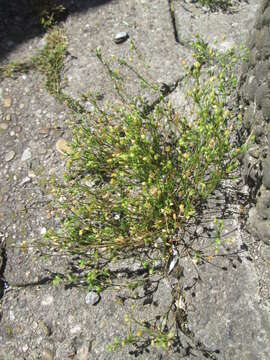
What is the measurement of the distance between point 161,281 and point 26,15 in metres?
2.67

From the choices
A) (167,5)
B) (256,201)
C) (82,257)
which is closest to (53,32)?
(167,5)

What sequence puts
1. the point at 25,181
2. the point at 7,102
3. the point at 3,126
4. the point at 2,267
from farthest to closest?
1. the point at 7,102
2. the point at 3,126
3. the point at 25,181
4. the point at 2,267

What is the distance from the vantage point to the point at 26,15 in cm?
360

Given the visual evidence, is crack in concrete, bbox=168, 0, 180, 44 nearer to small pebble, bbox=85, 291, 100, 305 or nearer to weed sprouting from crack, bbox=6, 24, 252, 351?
weed sprouting from crack, bbox=6, 24, 252, 351

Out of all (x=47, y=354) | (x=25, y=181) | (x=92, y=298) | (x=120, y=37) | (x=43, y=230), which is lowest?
(x=47, y=354)

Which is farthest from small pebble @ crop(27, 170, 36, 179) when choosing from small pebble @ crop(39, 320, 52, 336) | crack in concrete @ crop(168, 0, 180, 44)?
crack in concrete @ crop(168, 0, 180, 44)

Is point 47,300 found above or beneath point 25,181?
beneath

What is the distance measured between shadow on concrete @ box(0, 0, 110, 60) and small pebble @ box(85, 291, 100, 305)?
7.24 feet

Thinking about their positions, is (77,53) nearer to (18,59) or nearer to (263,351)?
(18,59)

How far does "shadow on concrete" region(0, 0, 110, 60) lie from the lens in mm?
3506

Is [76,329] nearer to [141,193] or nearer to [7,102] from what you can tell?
[141,193]

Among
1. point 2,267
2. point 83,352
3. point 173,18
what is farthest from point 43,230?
point 173,18

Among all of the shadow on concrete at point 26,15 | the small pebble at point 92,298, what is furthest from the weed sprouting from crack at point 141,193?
the shadow on concrete at point 26,15

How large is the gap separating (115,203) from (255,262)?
90 centimetres
